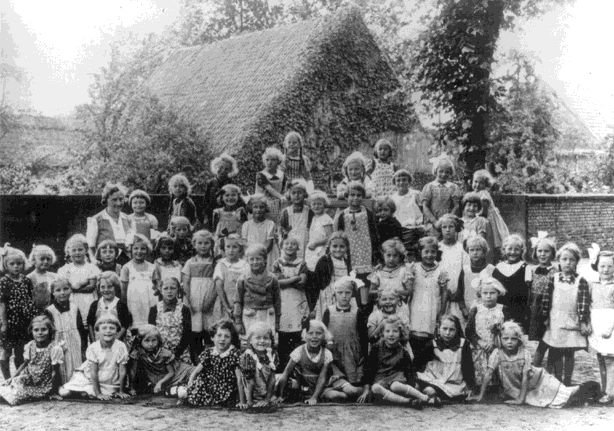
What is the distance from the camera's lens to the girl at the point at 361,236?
709 cm

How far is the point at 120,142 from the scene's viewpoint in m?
13.8

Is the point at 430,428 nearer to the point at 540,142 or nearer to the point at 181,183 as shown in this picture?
the point at 181,183

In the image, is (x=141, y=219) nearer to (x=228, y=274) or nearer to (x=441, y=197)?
(x=228, y=274)

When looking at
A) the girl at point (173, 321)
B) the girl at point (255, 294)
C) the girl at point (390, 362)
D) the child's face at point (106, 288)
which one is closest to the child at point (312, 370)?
the girl at point (390, 362)

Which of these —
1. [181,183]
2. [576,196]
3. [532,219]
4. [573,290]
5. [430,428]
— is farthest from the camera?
[576,196]

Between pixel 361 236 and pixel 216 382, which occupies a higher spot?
pixel 361 236

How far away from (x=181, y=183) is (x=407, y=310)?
8.92ft

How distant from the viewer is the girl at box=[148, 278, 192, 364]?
6301 millimetres

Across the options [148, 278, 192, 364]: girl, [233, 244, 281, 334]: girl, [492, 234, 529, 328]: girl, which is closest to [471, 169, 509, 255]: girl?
[492, 234, 529, 328]: girl

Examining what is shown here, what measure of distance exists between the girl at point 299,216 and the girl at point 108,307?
179cm

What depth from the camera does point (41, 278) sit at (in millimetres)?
6590

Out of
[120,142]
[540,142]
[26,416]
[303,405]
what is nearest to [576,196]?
[540,142]

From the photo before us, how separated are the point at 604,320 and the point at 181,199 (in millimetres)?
4240

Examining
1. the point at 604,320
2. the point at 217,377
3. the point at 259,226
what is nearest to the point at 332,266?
the point at 259,226
